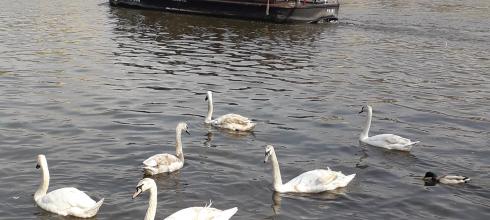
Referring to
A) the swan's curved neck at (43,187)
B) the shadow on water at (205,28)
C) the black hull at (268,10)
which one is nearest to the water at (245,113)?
the swan's curved neck at (43,187)

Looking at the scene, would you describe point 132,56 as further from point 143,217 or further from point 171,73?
point 143,217

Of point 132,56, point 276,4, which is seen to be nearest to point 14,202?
point 132,56

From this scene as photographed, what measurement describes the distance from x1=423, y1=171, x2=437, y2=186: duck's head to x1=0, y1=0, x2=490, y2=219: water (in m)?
0.19

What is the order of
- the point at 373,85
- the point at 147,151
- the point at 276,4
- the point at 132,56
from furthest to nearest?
the point at 276,4
the point at 132,56
the point at 373,85
the point at 147,151

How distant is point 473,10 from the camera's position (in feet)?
198

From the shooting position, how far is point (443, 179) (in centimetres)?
1345

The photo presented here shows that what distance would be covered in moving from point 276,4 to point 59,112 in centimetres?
3103

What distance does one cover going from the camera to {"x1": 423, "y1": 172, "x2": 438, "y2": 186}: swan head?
44.5ft

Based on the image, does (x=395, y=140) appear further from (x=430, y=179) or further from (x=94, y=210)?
Answer: (x=94, y=210)

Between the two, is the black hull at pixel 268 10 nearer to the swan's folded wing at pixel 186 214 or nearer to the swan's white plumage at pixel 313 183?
the swan's white plumage at pixel 313 183

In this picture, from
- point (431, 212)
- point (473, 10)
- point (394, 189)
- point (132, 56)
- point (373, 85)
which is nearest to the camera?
point (431, 212)

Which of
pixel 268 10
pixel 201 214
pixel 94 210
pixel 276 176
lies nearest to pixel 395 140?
pixel 276 176

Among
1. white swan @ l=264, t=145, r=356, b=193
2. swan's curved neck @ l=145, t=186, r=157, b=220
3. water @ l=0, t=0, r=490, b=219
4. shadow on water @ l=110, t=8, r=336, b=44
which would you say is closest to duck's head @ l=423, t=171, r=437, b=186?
water @ l=0, t=0, r=490, b=219

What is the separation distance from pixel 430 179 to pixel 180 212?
602 centimetres
